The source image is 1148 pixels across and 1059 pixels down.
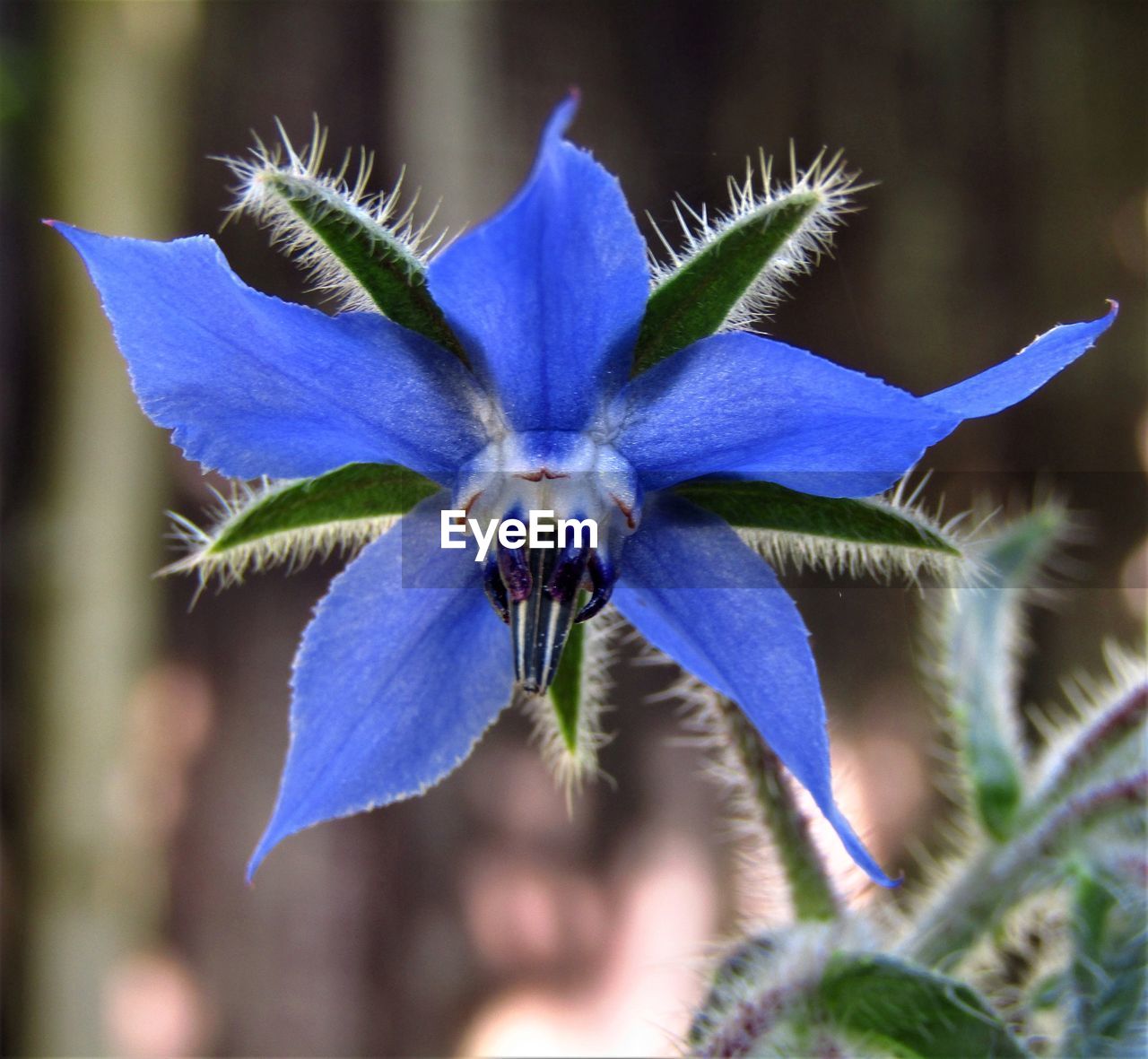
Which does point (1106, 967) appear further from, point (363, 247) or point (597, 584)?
point (363, 247)

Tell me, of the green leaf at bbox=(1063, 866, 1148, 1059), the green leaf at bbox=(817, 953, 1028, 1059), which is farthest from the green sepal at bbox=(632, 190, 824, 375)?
the green leaf at bbox=(1063, 866, 1148, 1059)

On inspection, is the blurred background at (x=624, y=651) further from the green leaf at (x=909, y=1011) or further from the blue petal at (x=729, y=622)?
the blue petal at (x=729, y=622)

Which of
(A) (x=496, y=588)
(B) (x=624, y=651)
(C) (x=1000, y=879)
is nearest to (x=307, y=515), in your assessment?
→ (A) (x=496, y=588)

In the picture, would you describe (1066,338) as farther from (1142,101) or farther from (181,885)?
(181,885)

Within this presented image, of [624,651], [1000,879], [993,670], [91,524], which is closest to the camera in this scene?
[1000,879]

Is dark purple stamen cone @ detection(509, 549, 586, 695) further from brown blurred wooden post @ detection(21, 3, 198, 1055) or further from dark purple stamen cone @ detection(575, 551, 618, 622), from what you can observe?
brown blurred wooden post @ detection(21, 3, 198, 1055)
